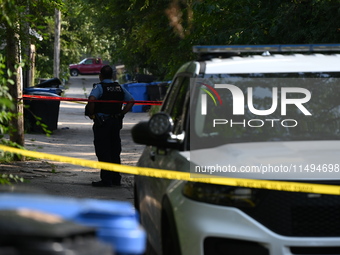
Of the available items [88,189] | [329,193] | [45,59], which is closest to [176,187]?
[329,193]

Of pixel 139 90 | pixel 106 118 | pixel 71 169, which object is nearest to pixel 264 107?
pixel 106 118

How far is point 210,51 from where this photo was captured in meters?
6.08

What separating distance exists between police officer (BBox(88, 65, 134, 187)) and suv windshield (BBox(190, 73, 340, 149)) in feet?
20.6

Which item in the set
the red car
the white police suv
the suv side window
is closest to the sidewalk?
the suv side window

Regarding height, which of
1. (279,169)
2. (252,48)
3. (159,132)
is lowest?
(279,169)

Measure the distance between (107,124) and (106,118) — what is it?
10 cm

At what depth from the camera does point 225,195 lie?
4973 millimetres

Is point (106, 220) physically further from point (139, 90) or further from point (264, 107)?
point (139, 90)

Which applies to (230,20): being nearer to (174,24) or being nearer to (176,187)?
(174,24)

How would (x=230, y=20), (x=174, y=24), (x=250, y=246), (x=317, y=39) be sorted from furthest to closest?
1. (x=174, y=24)
2. (x=230, y=20)
3. (x=317, y=39)
4. (x=250, y=246)

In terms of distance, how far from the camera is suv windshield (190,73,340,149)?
582 centimetres

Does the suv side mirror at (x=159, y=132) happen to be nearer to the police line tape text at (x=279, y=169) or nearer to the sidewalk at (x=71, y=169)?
the police line tape text at (x=279, y=169)

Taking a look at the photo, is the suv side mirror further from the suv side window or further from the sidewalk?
the sidewalk

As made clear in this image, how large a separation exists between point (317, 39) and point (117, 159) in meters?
3.52
